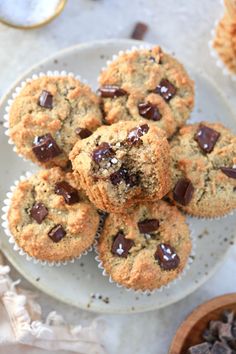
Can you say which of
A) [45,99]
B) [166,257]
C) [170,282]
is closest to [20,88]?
[45,99]

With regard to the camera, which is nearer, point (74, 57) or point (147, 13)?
point (74, 57)

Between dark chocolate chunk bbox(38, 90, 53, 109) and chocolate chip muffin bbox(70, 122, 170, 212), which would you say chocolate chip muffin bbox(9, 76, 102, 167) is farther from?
chocolate chip muffin bbox(70, 122, 170, 212)

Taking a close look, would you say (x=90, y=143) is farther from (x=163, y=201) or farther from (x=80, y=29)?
(x=80, y=29)

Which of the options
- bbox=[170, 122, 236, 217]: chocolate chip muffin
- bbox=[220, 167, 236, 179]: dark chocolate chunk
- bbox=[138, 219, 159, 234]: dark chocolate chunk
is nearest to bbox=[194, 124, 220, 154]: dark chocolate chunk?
bbox=[170, 122, 236, 217]: chocolate chip muffin

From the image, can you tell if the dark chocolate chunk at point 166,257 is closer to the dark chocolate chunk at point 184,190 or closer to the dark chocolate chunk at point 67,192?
the dark chocolate chunk at point 184,190

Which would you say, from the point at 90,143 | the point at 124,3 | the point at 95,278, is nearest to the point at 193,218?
the point at 95,278

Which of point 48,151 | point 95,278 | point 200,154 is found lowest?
point 95,278

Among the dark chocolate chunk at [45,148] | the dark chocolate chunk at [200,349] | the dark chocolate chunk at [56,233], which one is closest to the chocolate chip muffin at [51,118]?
the dark chocolate chunk at [45,148]

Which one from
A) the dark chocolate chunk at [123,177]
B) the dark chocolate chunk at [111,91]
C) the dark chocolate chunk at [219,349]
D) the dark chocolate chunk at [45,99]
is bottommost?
the dark chocolate chunk at [219,349]
